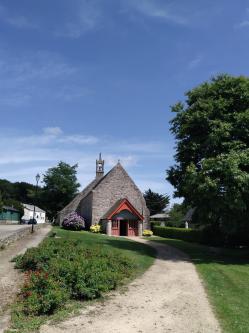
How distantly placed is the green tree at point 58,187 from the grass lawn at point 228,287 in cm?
5444

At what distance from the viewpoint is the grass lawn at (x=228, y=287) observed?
960cm

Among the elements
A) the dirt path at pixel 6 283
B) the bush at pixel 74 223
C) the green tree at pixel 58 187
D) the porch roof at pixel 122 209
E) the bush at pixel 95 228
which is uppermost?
the green tree at pixel 58 187

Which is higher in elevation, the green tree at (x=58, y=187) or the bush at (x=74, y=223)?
the green tree at (x=58, y=187)

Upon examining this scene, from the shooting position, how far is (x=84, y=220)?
49.5 metres

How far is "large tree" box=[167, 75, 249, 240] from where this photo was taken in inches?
822

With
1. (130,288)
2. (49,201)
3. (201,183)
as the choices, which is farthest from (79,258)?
(49,201)

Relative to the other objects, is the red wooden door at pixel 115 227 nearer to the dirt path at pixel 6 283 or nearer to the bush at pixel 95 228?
the bush at pixel 95 228

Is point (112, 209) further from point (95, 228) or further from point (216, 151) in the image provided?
point (216, 151)

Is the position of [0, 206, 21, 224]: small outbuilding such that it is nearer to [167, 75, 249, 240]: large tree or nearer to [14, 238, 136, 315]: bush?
[167, 75, 249, 240]: large tree

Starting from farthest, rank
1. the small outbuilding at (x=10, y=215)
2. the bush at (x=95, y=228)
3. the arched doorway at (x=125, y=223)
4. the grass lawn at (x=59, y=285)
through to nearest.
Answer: the small outbuilding at (x=10, y=215)
the arched doorway at (x=125, y=223)
the bush at (x=95, y=228)
the grass lawn at (x=59, y=285)

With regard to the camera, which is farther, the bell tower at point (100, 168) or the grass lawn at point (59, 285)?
the bell tower at point (100, 168)

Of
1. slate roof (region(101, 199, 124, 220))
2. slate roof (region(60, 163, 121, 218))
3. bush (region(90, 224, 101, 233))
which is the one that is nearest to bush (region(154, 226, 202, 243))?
slate roof (region(101, 199, 124, 220))

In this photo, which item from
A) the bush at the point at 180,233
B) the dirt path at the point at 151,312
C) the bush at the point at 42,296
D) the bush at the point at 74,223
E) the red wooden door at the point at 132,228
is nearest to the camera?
the dirt path at the point at 151,312

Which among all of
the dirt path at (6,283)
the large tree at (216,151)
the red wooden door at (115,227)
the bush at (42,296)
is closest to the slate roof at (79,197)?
the red wooden door at (115,227)
